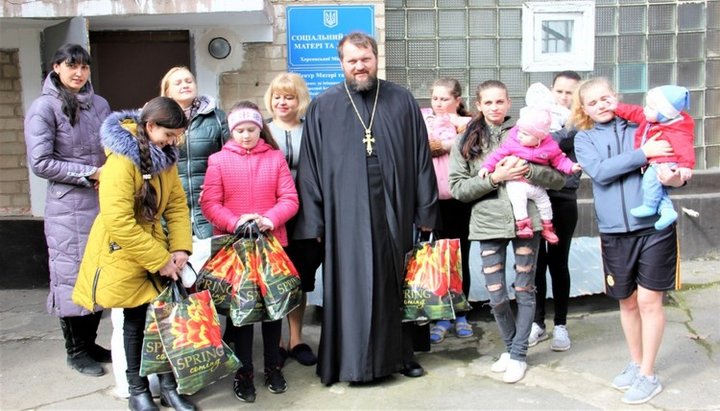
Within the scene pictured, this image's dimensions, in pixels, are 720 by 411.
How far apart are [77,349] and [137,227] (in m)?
1.42

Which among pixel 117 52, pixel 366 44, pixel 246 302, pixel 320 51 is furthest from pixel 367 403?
pixel 117 52

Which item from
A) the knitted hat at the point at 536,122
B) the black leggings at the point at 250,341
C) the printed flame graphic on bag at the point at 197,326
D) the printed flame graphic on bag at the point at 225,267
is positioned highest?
the knitted hat at the point at 536,122

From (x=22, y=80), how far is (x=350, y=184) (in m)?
3.64

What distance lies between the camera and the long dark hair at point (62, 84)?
4.25 meters

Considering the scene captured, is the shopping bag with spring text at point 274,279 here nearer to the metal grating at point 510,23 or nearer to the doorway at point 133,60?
the doorway at point 133,60

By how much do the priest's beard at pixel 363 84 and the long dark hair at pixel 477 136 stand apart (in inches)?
24.2

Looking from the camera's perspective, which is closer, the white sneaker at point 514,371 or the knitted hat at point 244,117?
the knitted hat at point 244,117

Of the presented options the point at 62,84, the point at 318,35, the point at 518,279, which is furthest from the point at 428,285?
the point at 318,35

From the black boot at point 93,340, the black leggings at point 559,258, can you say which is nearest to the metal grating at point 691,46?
the black leggings at point 559,258

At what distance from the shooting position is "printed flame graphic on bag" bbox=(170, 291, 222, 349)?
11.8ft

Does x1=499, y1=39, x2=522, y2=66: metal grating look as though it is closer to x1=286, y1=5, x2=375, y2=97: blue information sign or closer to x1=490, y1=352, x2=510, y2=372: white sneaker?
x1=286, y1=5, x2=375, y2=97: blue information sign

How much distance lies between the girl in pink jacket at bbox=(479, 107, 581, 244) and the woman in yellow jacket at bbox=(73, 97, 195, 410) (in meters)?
1.68

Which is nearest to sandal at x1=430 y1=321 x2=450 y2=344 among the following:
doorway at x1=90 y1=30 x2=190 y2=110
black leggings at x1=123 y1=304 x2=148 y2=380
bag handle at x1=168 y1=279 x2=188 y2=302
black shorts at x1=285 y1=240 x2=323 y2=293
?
black shorts at x1=285 y1=240 x2=323 y2=293

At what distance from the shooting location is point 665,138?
3602mm
